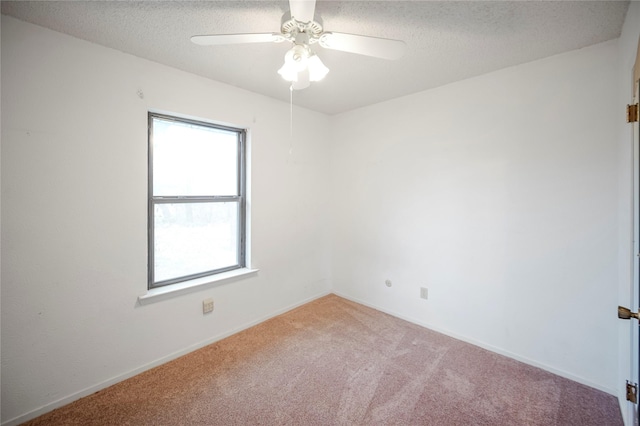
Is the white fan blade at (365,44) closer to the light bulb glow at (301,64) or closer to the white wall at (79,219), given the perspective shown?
the light bulb glow at (301,64)

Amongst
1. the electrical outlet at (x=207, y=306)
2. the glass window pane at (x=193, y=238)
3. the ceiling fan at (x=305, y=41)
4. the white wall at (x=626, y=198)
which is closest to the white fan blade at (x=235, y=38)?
the ceiling fan at (x=305, y=41)

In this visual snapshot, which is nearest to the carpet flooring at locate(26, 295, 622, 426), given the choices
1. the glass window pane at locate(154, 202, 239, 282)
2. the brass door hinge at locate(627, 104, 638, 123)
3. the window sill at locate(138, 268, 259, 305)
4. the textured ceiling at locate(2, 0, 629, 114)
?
the window sill at locate(138, 268, 259, 305)

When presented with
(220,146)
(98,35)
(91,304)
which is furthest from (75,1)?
(91,304)

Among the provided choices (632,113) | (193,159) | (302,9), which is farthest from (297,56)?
(632,113)

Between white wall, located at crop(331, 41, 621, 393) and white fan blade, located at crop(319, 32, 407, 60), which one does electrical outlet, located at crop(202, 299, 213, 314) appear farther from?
white fan blade, located at crop(319, 32, 407, 60)

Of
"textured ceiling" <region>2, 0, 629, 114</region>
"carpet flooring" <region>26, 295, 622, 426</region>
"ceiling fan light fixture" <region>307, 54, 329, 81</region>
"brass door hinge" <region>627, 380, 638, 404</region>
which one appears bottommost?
"carpet flooring" <region>26, 295, 622, 426</region>

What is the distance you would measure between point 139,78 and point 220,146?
0.83m

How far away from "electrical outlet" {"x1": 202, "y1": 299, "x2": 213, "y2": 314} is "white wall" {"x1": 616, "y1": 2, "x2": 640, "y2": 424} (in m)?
2.87

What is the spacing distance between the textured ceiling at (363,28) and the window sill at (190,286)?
1848 millimetres

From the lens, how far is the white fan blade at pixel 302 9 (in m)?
1.24

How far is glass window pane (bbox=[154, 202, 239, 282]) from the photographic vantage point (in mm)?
2402

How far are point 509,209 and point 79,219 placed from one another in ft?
10.8

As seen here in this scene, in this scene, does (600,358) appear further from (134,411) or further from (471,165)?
(134,411)

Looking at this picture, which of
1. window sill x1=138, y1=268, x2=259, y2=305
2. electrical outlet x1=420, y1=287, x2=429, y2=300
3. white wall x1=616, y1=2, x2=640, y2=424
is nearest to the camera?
white wall x1=616, y1=2, x2=640, y2=424
